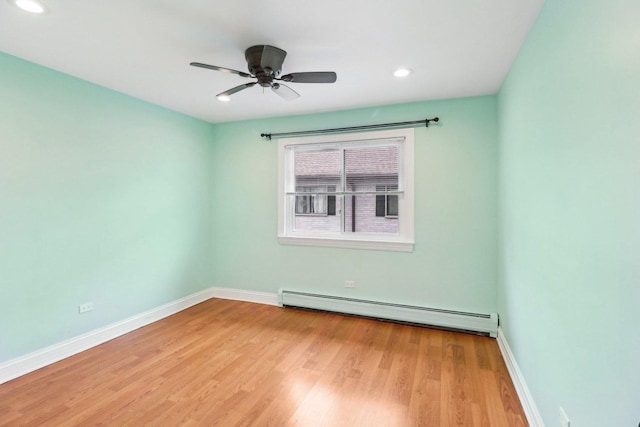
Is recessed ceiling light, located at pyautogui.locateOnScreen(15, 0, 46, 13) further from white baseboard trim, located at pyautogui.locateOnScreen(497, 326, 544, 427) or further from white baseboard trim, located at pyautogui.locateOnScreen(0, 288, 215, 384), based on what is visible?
white baseboard trim, located at pyautogui.locateOnScreen(497, 326, 544, 427)

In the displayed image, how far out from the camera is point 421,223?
3.38 m

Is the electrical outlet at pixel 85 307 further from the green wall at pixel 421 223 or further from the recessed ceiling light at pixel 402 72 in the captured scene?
the recessed ceiling light at pixel 402 72

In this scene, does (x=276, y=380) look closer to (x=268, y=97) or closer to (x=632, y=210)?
(x=632, y=210)

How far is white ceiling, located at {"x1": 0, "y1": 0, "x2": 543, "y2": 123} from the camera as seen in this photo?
1741mm

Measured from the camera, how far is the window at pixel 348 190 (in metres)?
3.48

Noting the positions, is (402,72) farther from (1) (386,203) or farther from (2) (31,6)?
(2) (31,6)

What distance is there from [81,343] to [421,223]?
363 centimetres

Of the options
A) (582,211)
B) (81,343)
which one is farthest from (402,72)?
(81,343)

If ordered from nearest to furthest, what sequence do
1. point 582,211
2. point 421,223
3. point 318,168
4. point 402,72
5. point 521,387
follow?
point 582,211 < point 521,387 < point 402,72 < point 421,223 < point 318,168

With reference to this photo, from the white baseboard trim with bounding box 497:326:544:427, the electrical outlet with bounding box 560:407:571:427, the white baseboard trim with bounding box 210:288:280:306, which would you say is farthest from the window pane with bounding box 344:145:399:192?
the electrical outlet with bounding box 560:407:571:427

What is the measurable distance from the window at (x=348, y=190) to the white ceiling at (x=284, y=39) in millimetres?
775

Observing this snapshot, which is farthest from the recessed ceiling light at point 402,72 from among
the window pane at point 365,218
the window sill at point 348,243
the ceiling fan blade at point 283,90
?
the window sill at point 348,243

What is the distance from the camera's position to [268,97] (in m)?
3.24

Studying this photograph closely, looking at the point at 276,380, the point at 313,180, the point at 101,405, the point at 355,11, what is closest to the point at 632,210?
the point at 355,11
